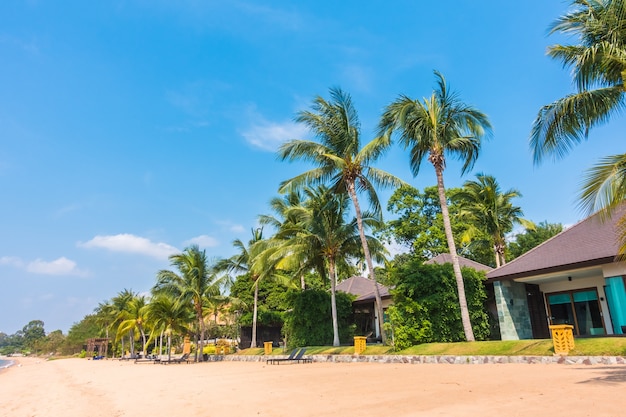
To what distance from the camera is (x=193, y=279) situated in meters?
24.7

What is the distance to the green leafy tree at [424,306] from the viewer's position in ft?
46.4

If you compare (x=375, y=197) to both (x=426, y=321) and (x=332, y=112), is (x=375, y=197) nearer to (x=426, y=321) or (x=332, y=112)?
(x=332, y=112)

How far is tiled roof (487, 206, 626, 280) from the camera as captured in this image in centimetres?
1273

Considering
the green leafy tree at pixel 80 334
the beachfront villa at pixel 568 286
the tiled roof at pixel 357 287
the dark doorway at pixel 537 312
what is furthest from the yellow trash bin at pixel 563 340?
the green leafy tree at pixel 80 334

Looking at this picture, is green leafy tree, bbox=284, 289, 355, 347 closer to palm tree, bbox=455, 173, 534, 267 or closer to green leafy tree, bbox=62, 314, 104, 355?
palm tree, bbox=455, 173, 534, 267

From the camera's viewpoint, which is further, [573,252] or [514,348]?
[573,252]

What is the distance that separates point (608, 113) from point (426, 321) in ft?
29.0

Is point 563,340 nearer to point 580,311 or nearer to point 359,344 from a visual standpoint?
point 580,311

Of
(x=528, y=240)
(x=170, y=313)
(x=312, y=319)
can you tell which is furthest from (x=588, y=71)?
(x=528, y=240)

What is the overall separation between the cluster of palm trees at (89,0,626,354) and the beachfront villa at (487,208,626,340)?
303 centimetres

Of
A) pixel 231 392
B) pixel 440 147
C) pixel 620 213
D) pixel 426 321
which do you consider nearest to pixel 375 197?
pixel 440 147

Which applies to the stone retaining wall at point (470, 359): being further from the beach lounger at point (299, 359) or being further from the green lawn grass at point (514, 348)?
the beach lounger at point (299, 359)

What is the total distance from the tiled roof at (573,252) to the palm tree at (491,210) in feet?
19.2

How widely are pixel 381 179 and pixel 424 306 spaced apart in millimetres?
5646
